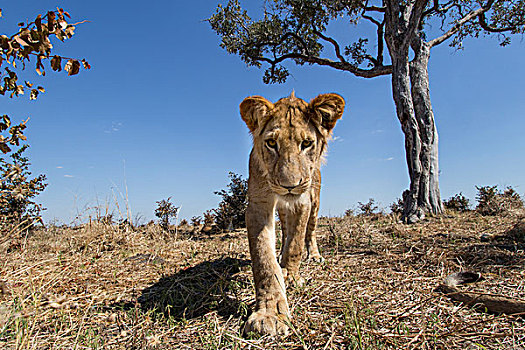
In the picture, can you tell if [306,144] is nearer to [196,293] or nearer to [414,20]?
[196,293]

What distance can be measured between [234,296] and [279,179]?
53.8 inches

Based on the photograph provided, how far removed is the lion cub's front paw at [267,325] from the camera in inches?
85.0

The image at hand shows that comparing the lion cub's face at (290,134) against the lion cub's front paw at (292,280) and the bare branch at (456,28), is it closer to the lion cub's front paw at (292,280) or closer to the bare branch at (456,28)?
the lion cub's front paw at (292,280)

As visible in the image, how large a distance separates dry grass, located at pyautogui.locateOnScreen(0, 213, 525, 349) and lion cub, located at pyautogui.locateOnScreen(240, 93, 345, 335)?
241 millimetres

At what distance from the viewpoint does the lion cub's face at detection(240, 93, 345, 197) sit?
2549 millimetres

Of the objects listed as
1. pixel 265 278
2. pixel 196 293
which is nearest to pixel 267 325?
pixel 265 278

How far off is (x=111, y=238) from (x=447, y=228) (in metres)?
6.77

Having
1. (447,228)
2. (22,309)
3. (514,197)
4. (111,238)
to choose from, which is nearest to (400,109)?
(447,228)

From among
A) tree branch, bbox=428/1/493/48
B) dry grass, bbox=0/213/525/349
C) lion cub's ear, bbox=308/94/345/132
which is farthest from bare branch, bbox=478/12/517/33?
lion cub's ear, bbox=308/94/345/132

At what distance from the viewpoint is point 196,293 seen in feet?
10.4

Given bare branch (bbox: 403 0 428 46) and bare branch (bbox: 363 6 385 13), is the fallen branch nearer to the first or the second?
bare branch (bbox: 403 0 428 46)

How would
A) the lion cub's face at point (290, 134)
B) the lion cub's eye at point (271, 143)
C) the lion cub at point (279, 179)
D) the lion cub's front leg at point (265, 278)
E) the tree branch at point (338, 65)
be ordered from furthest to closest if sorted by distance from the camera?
the tree branch at point (338, 65) < the lion cub's eye at point (271, 143) < the lion cub's face at point (290, 134) < the lion cub at point (279, 179) < the lion cub's front leg at point (265, 278)

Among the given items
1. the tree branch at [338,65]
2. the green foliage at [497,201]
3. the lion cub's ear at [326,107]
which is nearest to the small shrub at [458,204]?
the green foliage at [497,201]

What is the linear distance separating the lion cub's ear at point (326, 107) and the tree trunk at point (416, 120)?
6.01 metres
